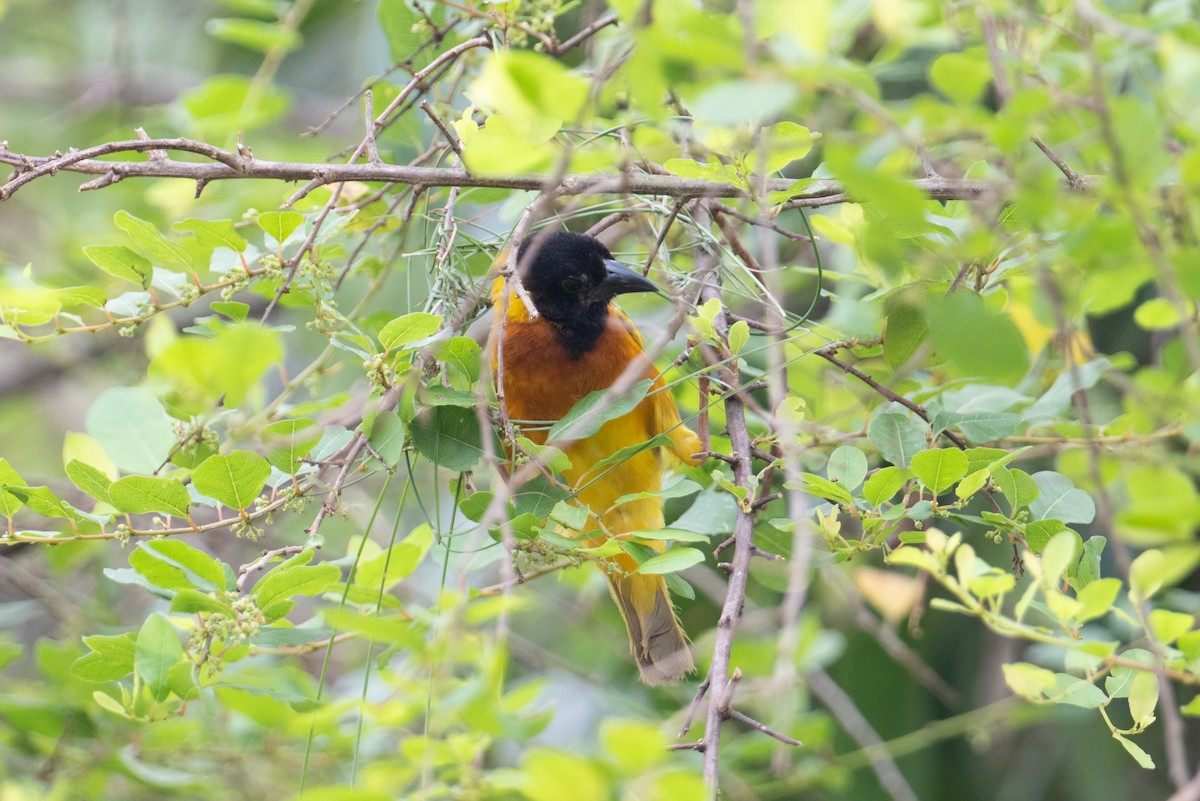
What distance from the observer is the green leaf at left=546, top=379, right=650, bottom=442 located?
153cm

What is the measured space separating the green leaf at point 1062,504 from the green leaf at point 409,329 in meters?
0.82

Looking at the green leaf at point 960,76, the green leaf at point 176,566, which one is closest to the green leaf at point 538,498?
the green leaf at point 176,566

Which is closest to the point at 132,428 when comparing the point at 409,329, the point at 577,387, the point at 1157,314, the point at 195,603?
the point at 195,603

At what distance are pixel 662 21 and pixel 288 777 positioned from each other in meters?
2.22

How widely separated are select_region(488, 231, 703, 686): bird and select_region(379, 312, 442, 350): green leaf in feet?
2.73

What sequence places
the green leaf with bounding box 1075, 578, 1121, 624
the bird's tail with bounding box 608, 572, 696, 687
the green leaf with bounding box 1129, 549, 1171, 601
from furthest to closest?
the bird's tail with bounding box 608, 572, 696, 687
the green leaf with bounding box 1075, 578, 1121, 624
the green leaf with bounding box 1129, 549, 1171, 601

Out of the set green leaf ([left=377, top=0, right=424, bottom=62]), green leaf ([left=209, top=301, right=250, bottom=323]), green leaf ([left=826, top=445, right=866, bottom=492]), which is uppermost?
green leaf ([left=377, top=0, right=424, bottom=62])

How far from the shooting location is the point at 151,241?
157 cm

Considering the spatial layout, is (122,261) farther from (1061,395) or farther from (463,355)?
(1061,395)

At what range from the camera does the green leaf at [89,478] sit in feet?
4.96

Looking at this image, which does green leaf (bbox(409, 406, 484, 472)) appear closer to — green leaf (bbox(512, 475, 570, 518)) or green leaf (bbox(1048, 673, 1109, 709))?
green leaf (bbox(512, 475, 570, 518))

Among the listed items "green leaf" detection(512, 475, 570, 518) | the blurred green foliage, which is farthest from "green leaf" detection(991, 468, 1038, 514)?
"green leaf" detection(512, 475, 570, 518)

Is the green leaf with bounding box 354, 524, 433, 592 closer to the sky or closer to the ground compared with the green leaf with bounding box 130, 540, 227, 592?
closer to the ground

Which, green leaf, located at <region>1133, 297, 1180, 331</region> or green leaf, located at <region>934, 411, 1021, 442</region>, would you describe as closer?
green leaf, located at <region>1133, 297, 1180, 331</region>
